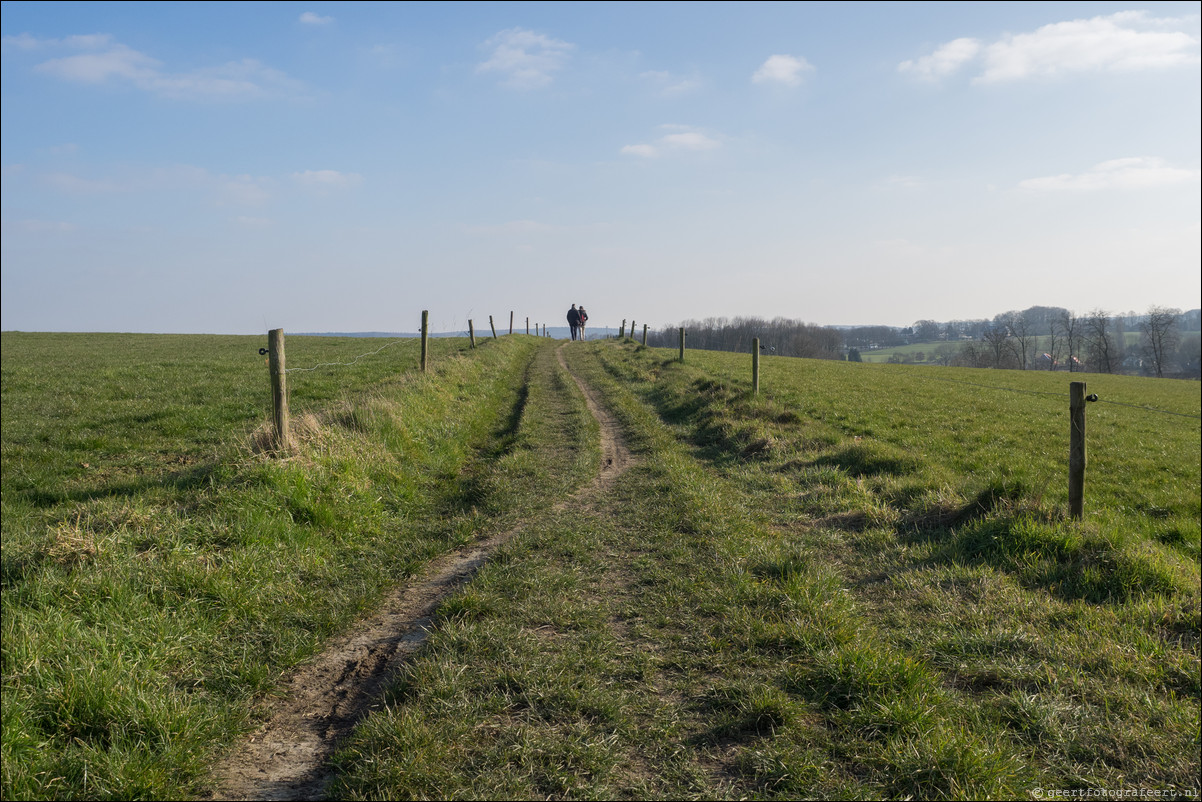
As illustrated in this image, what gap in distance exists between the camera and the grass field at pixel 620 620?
11.2ft

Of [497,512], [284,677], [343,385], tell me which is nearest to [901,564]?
[497,512]

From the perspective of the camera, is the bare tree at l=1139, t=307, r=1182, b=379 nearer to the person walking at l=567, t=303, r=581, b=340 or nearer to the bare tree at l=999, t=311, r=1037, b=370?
the bare tree at l=999, t=311, r=1037, b=370

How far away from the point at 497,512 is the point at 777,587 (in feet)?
12.8

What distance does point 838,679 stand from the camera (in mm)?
4043

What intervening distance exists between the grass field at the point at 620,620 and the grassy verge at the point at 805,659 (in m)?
0.02

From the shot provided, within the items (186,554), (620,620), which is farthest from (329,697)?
(186,554)

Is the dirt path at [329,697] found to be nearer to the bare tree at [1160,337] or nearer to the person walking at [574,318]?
the person walking at [574,318]

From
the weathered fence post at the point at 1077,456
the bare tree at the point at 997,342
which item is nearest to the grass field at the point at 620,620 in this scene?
the weathered fence post at the point at 1077,456

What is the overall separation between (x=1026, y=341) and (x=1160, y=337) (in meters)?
25.6

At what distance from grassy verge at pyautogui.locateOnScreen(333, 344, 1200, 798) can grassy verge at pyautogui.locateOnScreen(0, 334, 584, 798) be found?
1145 mm

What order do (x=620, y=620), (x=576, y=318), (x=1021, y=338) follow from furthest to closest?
(x=1021, y=338), (x=576, y=318), (x=620, y=620)

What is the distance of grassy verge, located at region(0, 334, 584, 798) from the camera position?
365 centimetres

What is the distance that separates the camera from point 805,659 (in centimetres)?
439

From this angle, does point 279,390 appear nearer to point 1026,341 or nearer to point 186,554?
point 186,554
